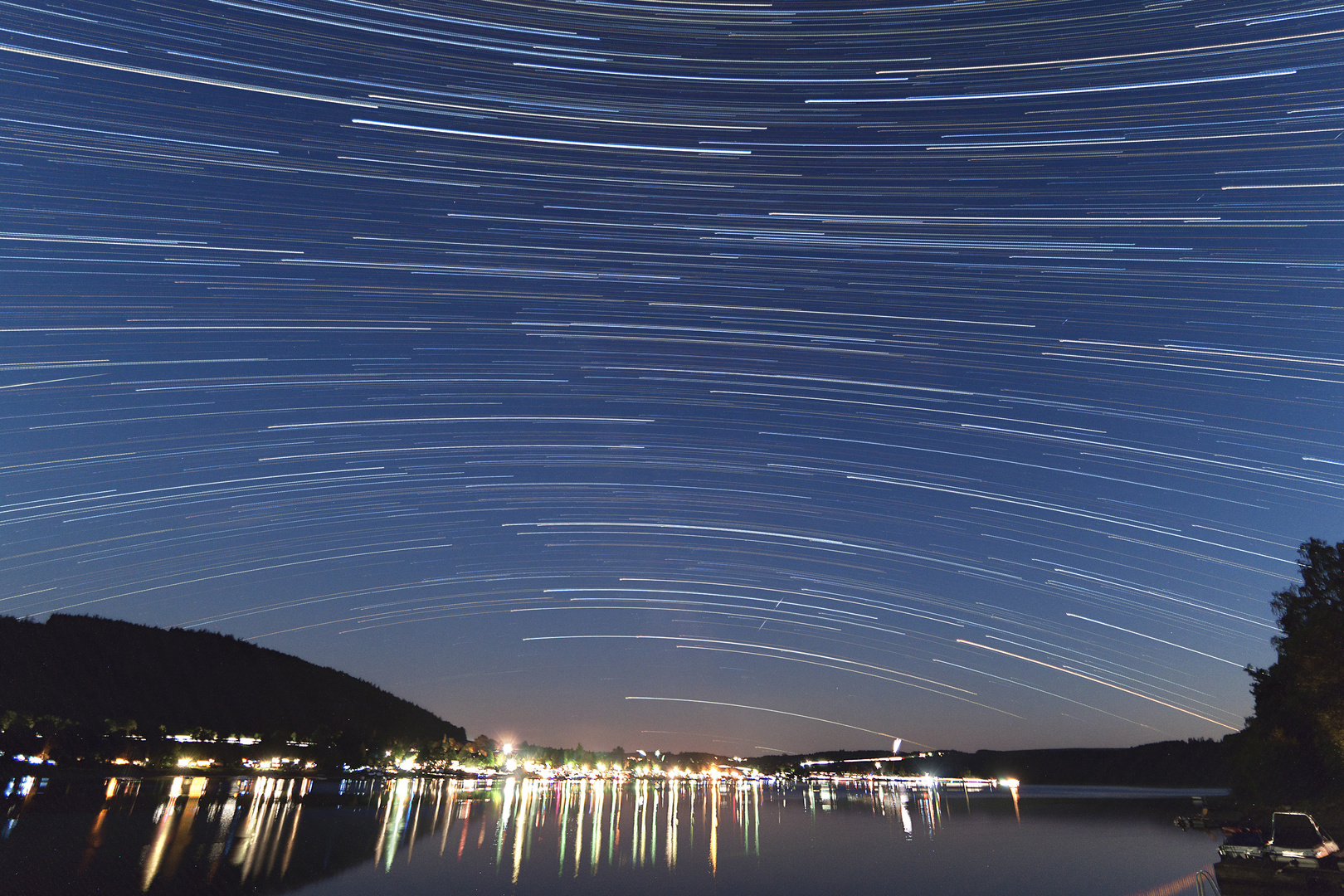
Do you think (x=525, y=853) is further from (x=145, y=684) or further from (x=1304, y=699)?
(x=145, y=684)

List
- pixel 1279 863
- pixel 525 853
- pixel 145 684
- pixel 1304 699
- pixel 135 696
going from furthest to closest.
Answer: pixel 145 684
pixel 135 696
pixel 1304 699
pixel 525 853
pixel 1279 863

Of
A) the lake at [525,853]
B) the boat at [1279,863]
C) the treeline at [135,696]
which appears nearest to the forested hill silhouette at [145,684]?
the treeline at [135,696]

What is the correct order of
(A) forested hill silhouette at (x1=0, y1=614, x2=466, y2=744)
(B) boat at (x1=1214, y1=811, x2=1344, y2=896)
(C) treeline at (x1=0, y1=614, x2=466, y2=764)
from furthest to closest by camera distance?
(A) forested hill silhouette at (x1=0, y1=614, x2=466, y2=744)
(C) treeline at (x1=0, y1=614, x2=466, y2=764)
(B) boat at (x1=1214, y1=811, x2=1344, y2=896)

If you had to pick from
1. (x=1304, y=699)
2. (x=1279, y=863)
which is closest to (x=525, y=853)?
(x=1279, y=863)

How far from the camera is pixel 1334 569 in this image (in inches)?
1759

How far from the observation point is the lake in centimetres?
1998

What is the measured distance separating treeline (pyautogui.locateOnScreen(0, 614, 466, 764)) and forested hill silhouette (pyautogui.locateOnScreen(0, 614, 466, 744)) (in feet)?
0.89

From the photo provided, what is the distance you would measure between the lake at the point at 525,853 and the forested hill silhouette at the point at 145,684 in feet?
295

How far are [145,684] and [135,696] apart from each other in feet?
24.4

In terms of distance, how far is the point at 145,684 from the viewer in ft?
485

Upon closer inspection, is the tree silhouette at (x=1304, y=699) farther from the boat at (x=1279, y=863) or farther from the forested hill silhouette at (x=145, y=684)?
the forested hill silhouette at (x=145, y=684)

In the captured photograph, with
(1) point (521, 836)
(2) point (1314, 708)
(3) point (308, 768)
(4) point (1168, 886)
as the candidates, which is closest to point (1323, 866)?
(4) point (1168, 886)

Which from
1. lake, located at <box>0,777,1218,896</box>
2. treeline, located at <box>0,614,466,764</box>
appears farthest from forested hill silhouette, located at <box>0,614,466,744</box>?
lake, located at <box>0,777,1218,896</box>

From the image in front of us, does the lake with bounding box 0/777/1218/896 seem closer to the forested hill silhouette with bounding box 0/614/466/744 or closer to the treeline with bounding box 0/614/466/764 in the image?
the treeline with bounding box 0/614/466/764
